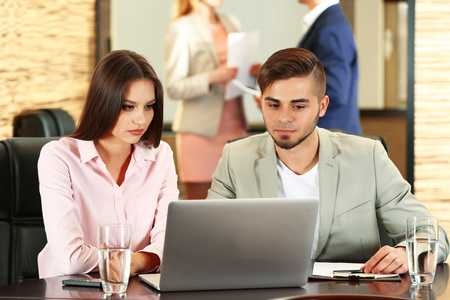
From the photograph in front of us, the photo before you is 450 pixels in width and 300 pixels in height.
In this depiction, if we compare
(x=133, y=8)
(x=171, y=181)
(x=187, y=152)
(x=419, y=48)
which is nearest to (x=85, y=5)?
(x=133, y=8)

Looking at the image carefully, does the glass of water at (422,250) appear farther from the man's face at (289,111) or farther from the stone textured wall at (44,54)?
the stone textured wall at (44,54)

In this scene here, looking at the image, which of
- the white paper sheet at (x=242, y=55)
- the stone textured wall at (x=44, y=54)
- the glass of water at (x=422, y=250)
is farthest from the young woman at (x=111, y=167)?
the white paper sheet at (x=242, y=55)

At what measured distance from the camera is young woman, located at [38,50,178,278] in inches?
75.4

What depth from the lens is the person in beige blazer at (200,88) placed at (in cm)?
412

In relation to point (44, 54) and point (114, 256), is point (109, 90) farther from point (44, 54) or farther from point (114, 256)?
point (44, 54)

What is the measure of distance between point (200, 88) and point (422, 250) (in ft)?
9.00

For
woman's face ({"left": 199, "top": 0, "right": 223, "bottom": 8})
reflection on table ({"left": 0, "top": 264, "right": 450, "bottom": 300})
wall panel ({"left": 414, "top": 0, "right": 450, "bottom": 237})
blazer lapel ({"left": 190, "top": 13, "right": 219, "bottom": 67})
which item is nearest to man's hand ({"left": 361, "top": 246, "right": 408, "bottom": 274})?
reflection on table ({"left": 0, "top": 264, "right": 450, "bottom": 300})

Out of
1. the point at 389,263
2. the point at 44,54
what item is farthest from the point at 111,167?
the point at 44,54

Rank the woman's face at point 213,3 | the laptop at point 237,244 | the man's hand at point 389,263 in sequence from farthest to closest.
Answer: the woman's face at point 213,3 < the man's hand at point 389,263 < the laptop at point 237,244

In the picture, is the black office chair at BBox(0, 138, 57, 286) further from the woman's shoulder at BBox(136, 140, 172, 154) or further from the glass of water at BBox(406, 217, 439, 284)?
the glass of water at BBox(406, 217, 439, 284)

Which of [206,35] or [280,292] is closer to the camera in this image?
[280,292]

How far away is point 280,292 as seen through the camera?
147cm

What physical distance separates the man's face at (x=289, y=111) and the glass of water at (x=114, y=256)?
0.69 metres

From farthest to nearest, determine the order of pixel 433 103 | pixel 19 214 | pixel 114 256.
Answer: pixel 433 103, pixel 19 214, pixel 114 256
